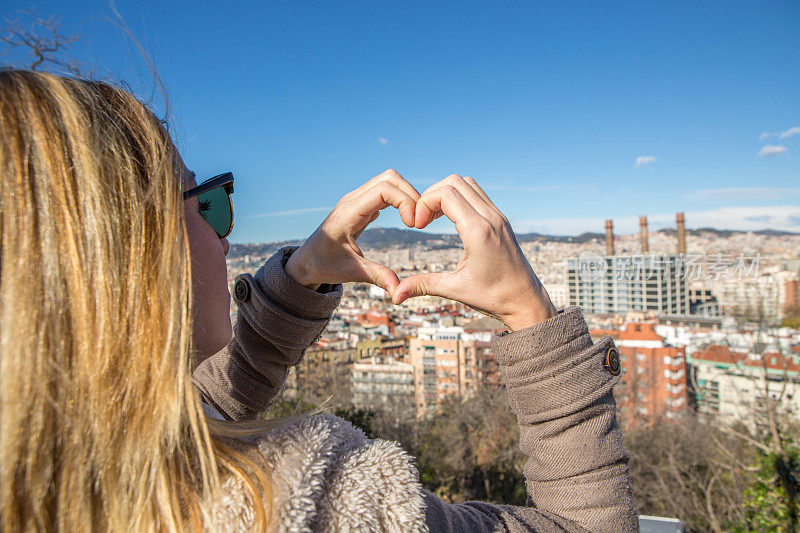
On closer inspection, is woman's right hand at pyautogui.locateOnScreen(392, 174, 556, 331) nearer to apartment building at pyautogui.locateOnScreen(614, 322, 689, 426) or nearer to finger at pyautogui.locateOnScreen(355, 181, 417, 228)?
finger at pyautogui.locateOnScreen(355, 181, 417, 228)

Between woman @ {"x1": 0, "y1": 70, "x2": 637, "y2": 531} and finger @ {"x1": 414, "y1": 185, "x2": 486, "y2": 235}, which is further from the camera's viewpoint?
finger @ {"x1": 414, "y1": 185, "x2": 486, "y2": 235}

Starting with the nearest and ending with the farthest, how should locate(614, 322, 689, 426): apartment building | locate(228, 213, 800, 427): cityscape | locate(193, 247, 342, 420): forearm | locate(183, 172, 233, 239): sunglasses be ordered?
1. locate(183, 172, 233, 239): sunglasses
2. locate(193, 247, 342, 420): forearm
3. locate(228, 213, 800, 427): cityscape
4. locate(614, 322, 689, 426): apartment building

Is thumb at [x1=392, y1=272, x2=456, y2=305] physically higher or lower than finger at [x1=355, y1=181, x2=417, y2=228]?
lower

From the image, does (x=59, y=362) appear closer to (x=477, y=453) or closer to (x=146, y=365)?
(x=146, y=365)

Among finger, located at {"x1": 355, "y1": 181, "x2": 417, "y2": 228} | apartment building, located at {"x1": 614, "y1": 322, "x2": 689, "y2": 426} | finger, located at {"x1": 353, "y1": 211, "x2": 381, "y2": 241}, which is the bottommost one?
apartment building, located at {"x1": 614, "y1": 322, "x2": 689, "y2": 426}

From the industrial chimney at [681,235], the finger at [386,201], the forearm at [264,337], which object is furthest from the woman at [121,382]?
the industrial chimney at [681,235]

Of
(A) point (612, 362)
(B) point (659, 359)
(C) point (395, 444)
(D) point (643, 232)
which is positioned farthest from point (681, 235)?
(C) point (395, 444)

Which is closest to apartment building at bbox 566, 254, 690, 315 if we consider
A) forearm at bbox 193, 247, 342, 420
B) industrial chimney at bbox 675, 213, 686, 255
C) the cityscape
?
the cityscape

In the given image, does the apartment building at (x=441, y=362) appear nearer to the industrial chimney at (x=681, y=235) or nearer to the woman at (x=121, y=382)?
the woman at (x=121, y=382)

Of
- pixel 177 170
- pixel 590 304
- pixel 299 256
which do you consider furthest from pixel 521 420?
pixel 590 304
